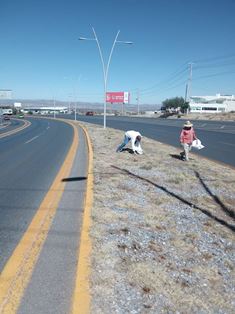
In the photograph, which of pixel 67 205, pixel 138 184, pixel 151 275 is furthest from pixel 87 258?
pixel 138 184

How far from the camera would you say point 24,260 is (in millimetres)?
4219

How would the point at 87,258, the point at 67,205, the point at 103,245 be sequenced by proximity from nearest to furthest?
the point at 87,258 → the point at 103,245 → the point at 67,205

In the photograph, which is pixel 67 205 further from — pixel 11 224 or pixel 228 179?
pixel 228 179

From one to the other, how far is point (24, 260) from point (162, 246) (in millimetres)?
1845

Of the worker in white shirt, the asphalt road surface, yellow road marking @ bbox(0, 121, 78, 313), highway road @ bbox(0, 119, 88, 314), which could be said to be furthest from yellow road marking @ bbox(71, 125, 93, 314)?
the worker in white shirt

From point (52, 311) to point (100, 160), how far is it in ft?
32.7

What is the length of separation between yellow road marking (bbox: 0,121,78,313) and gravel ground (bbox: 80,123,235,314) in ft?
2.41

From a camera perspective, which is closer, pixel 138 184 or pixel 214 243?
pixel 214 243

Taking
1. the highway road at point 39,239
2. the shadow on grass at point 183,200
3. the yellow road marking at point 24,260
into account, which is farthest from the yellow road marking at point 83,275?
the shadow on grass at point 183,200

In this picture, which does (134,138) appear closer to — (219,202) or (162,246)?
(219,202)

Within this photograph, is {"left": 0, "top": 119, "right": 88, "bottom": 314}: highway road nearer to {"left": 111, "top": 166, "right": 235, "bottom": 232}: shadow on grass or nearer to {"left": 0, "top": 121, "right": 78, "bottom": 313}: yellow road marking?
{"left": 0, "top": 121, "right": 78, "bottom": 313}: yellow road marking

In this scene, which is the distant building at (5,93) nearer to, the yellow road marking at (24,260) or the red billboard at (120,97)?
the red billboard at (120,97)

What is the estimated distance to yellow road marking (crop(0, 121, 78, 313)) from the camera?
11.1 feet

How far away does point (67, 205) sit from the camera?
267 inches
